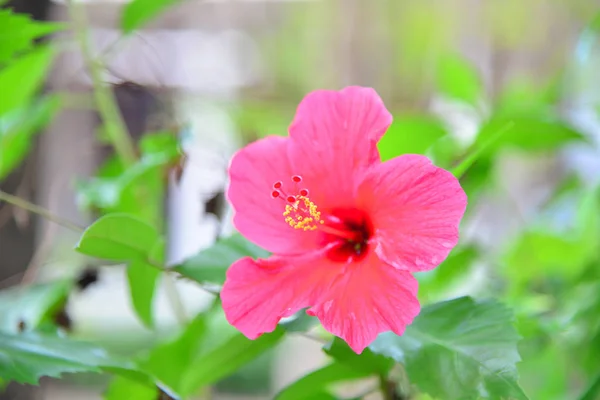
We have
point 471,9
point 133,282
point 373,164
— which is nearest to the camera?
point 373,164

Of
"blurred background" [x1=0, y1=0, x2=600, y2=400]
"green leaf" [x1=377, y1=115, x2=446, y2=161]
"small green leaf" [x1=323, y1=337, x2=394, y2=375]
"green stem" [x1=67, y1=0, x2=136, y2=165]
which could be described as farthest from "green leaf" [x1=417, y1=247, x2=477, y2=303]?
"green stem" [x1=67, y1=0, x2=136, y2=165]

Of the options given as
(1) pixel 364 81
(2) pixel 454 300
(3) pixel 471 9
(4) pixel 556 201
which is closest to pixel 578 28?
(3) pixel 471 9

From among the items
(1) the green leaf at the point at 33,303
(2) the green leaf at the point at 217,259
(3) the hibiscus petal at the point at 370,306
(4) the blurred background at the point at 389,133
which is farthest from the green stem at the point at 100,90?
(3) the hibiscus petal at the point at 370,306

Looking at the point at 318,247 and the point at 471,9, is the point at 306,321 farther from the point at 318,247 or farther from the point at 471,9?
the point at 471,9

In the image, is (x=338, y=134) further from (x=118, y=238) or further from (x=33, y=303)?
(x=33, y=303)

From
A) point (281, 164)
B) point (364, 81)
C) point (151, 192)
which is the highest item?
point (281, 164)

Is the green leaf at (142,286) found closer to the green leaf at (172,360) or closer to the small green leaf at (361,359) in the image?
the green leaf at (172,360)

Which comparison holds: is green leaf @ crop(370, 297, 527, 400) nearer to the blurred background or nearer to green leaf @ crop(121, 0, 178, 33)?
the blurred background

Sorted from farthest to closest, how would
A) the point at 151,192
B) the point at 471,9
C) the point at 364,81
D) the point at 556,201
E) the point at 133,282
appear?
the point at 471,9 → the point at 364,81 → the point at 556,201 → the point at 151,192 → the point at 133,282
